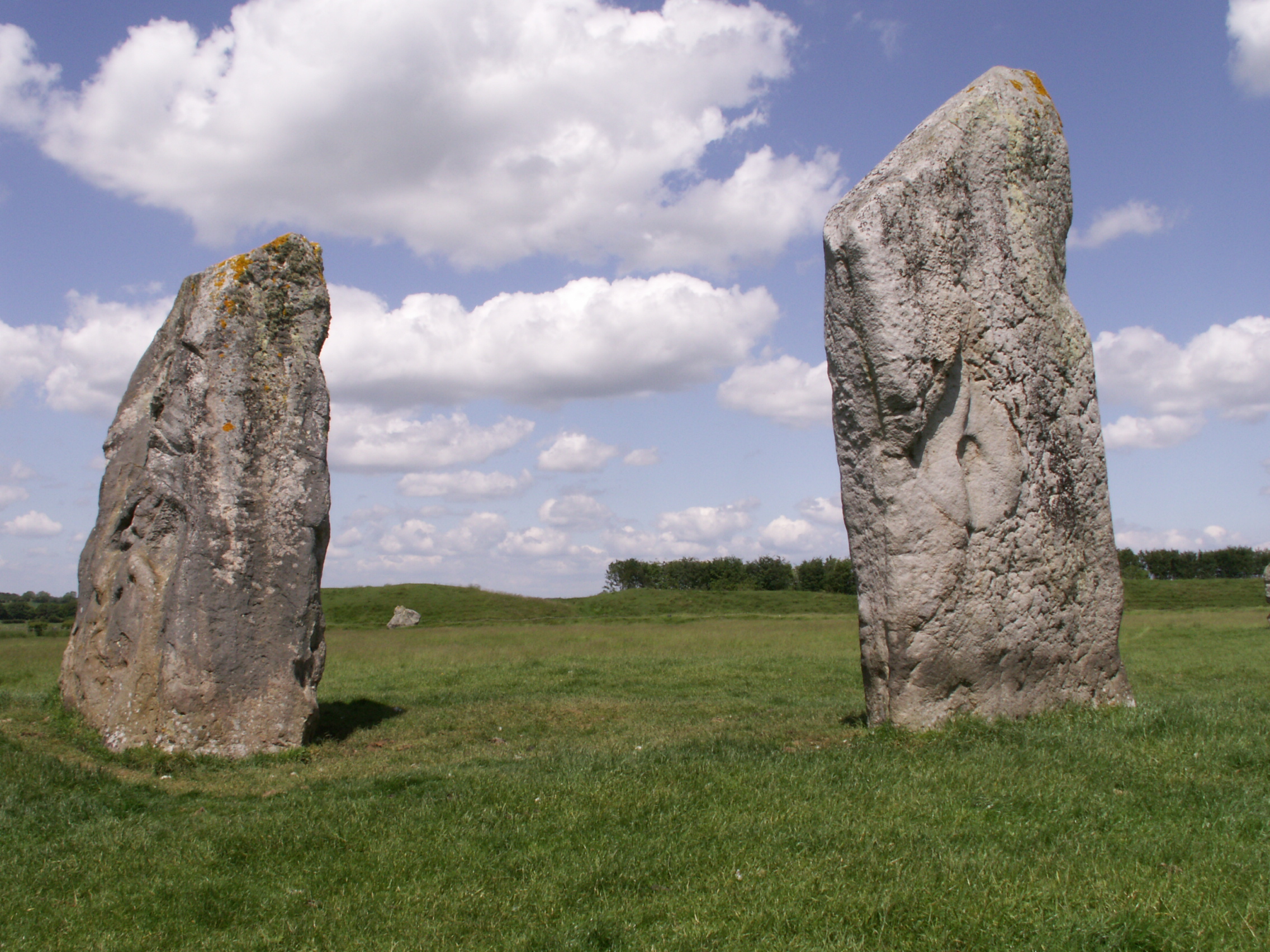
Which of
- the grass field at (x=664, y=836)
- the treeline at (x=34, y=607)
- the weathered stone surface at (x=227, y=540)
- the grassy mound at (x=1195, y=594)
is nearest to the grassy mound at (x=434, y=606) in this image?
the treeline at (x=34, y=607)

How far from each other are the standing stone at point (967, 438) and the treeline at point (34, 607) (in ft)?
207

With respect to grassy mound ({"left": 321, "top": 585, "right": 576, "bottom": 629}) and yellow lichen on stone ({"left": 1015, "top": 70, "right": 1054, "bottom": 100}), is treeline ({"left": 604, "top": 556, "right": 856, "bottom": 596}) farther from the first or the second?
yellow lichen on stone ({"left": 1015, "top": 70, "right": 1054, "bottom": 100})

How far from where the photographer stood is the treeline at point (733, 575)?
99562mm

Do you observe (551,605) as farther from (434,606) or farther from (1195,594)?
(1195,594)

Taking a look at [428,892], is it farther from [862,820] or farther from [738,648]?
[738,648]

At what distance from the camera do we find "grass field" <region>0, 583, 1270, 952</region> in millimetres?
5516

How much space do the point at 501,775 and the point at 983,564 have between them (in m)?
5.62

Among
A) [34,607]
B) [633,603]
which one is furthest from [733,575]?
[34,607]

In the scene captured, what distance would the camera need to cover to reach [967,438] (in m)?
10.5

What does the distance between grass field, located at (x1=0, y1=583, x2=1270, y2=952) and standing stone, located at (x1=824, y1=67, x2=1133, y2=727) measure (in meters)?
0.76

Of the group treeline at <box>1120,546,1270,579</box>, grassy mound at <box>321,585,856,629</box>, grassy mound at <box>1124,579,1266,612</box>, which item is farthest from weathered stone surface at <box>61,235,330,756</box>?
treeline at <box>1120,546,1270,579</box>

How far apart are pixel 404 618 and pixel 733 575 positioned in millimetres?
59017

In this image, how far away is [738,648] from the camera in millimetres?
28078

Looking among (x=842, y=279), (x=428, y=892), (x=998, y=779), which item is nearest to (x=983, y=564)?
(x=998, y=779)
